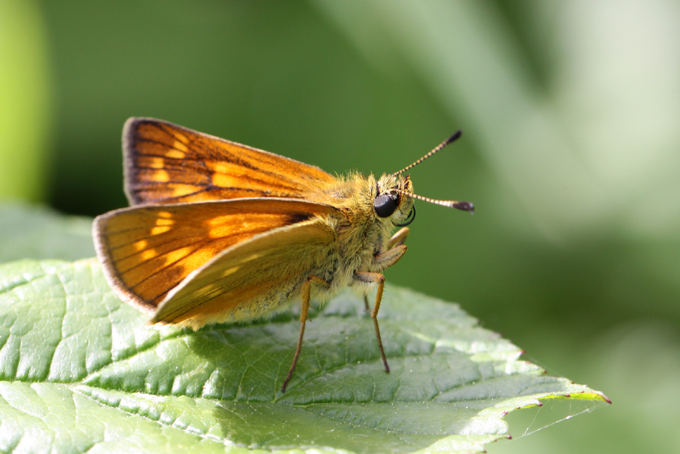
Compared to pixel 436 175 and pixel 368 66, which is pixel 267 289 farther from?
pixel 368 66

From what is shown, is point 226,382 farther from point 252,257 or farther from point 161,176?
point 161,176

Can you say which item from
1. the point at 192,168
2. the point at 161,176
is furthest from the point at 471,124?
the point at 161,176

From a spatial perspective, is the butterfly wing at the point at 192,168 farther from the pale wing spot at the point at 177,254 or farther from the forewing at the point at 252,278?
the pale wing spot at the point at 177,254

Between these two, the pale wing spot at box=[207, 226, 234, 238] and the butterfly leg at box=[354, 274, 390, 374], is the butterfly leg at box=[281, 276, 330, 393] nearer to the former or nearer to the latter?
Answer: the butterfly leg at box=[354, 274, 390, 374]

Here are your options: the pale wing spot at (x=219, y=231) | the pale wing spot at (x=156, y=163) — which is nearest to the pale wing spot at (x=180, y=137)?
the pale wing spot at (x=156, y=163)

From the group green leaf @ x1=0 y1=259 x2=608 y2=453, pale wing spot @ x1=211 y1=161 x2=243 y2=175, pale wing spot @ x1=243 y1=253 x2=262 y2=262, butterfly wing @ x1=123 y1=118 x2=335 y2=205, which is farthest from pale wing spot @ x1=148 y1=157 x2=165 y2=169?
pale wing spot @ x1=243 y1=253 x2=262 y2=262

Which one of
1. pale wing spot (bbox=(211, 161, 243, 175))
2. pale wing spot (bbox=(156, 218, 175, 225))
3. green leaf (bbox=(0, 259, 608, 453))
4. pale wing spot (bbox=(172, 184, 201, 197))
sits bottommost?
green leaf (bbox=(0, 259, 608, 453))
